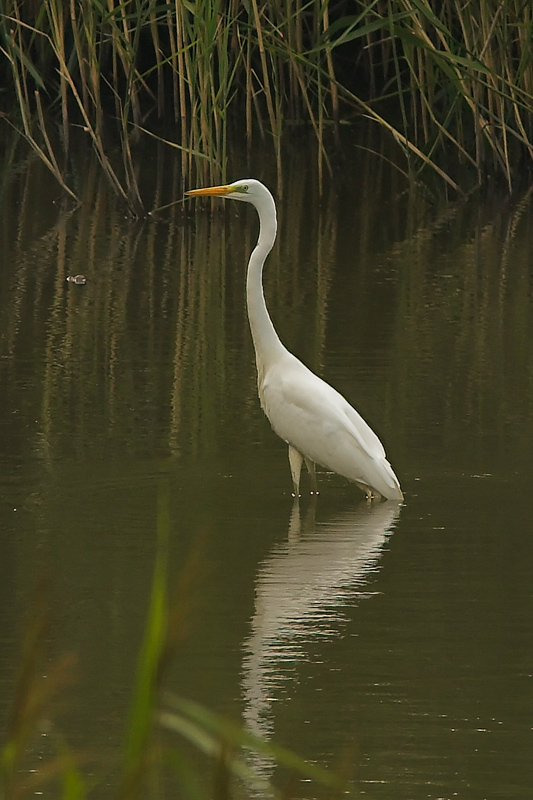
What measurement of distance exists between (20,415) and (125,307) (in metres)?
2.15

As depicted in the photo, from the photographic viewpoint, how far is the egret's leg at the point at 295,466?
16.9ft

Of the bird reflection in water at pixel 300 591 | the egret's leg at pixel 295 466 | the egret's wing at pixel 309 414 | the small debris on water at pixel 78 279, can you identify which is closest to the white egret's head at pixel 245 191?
the egret's wing at pixel 309 414

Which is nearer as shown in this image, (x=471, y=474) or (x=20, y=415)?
(x=471, y=474)

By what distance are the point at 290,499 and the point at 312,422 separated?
0.90 feet

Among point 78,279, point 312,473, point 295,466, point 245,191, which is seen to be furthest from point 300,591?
point 78,279

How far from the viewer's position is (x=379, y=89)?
1539cm

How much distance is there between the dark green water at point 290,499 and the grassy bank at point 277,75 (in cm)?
96

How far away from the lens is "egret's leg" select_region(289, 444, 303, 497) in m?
5.14

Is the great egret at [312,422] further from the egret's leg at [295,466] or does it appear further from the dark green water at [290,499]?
the dark green water at [290,499]

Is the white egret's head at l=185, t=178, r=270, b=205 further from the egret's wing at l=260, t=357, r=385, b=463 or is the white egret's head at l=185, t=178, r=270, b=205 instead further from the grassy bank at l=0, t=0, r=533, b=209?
the grassy bank at l=0, t=0, r=533, b=209

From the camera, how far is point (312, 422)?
204 inches

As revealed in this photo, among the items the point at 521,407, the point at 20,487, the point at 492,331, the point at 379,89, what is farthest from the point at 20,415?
Result: the point at 379,89

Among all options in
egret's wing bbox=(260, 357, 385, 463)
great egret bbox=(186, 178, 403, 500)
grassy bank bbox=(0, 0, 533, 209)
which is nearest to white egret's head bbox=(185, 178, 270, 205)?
great egret bbox=(186, 178, 403, 500)

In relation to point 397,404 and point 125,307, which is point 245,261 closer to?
point 125,307
